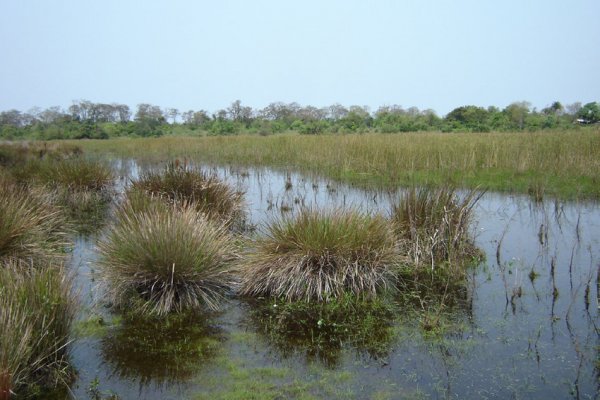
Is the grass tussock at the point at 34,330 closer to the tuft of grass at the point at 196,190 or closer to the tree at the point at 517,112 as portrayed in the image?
the tuft of grass at the point at 196,190

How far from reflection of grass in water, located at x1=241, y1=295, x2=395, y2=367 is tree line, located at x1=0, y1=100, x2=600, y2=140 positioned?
2722 centimetres

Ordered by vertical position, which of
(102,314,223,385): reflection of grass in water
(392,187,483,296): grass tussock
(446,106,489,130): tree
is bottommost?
(102,314,223,385): reflection of grass in water

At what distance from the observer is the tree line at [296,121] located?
132 ft

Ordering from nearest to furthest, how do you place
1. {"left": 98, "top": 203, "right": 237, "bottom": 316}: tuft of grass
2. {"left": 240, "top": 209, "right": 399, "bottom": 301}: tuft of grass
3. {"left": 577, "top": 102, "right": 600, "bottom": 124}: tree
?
{"left": 98, "top": 203, "right": 237, "bottom": 316}: tuft of grass < {"left": 240, "top": 209, "right": 399, "bottom": 301}: tuft of grass < {"left": 577, "top": 102, "right": 600, "bottom": 124}: tree

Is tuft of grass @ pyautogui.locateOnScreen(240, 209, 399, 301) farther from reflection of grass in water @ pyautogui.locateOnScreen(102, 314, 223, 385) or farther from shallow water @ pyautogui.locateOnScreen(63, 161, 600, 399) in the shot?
reflection of grass in water @ pyautogui.locateOnScreen(102, 314, 223, 385)

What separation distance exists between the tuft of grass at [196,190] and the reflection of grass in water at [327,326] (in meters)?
3.19

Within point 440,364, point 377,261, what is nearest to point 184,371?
point 440,364

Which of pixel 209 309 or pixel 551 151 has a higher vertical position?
pixel 551 151

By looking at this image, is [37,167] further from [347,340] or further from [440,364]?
[440,364]

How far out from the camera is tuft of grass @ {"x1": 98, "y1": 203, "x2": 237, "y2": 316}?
5523mm

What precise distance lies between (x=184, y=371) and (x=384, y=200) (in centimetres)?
766

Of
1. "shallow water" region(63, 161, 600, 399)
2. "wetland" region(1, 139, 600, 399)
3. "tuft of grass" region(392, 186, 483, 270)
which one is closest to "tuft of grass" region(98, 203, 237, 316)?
"wetland" region(1, 139, 600, 399)

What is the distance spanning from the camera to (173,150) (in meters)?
27.1

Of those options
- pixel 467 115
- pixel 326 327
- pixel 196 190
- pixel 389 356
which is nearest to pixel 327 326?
pixel 326 327
